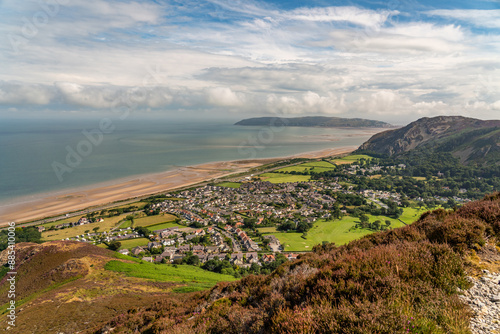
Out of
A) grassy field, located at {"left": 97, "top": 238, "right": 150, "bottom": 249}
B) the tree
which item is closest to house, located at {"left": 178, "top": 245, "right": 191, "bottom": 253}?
grassy field, located at {"left": 97, "top": 238, "right": 150, "bottom": 249}

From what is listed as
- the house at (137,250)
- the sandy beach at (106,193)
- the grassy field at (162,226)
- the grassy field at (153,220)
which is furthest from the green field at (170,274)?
the sandy beach at (106,193)

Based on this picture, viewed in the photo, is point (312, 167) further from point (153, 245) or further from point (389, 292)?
point (389, 292)

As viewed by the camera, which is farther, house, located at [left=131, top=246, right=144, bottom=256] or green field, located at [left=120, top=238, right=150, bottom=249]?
green field, located at [left=120, top=238, right=150, bottom=249]

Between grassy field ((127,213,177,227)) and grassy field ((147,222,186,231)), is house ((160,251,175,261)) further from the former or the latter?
grassy field ((127,213,177,227))

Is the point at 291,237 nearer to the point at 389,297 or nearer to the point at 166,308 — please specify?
the point at 166,308

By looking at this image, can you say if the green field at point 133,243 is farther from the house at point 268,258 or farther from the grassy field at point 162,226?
the house at point 268,258

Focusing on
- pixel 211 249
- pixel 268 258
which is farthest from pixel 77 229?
pixel 268 258
